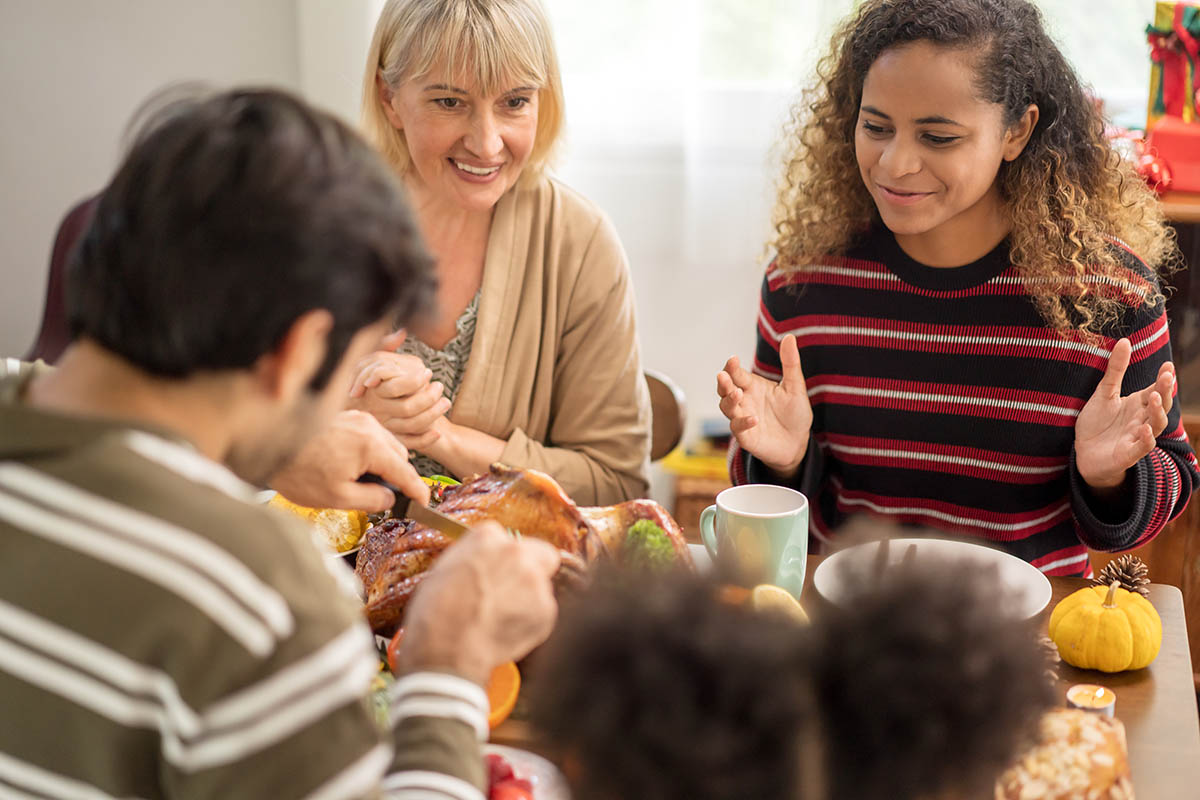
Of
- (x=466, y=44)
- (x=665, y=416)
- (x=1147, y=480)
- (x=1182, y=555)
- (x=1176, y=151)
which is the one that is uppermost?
(x=466, y=44)

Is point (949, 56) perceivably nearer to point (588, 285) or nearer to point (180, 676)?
point (588, 285)

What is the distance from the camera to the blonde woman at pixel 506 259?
1.67 meters

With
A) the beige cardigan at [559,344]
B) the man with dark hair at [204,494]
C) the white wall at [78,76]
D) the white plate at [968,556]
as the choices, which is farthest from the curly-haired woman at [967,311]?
the white wall at [78,76]

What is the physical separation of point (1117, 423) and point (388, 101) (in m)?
1.20

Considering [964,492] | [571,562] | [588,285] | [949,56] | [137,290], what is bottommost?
[964,492]

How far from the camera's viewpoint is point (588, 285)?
1846mm

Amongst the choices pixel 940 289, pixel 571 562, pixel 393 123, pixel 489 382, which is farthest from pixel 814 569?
pixel 393 123

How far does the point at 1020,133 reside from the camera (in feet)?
5.24

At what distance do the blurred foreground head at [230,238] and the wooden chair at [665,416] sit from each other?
1.30m

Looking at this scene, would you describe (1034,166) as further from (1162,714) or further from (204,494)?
(204,494)

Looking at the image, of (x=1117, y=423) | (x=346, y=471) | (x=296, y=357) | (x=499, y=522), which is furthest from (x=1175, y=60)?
(x=296, y=357)

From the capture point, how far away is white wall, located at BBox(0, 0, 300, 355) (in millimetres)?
2777

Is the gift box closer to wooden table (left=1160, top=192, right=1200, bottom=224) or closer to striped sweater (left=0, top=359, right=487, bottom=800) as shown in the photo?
wooden table (left=1160, top=192, right=1200, bottom=224)

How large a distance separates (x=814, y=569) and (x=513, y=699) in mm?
469
